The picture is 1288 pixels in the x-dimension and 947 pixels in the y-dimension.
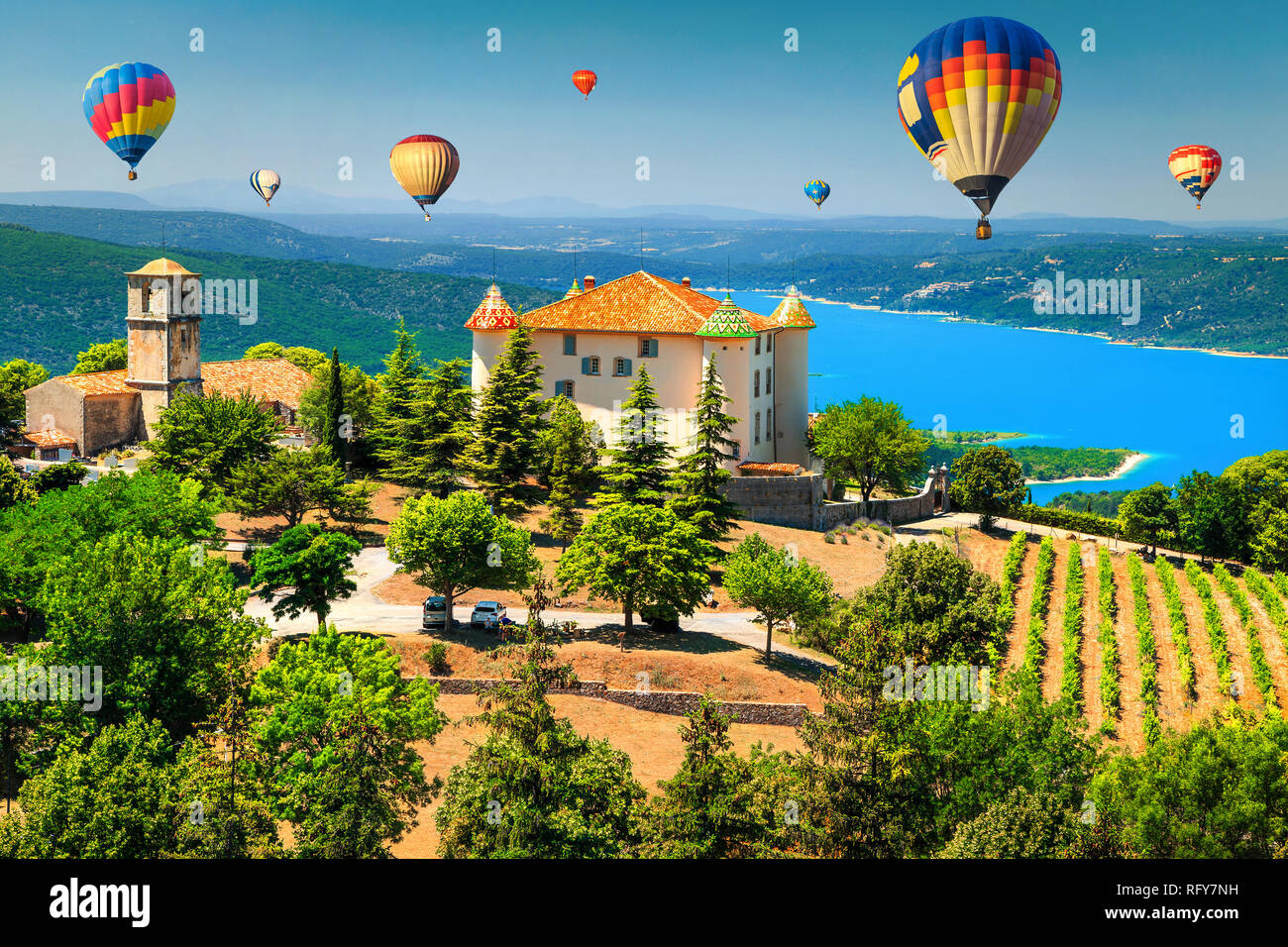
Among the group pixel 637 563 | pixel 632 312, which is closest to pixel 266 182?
pixel 632 312

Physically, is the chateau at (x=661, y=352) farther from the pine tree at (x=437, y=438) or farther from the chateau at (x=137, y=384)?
the chateau at (x=137, y=384)

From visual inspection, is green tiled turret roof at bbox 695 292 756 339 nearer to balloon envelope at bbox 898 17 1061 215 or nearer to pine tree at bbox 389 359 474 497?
pine tree at bbox 389 359 474 497

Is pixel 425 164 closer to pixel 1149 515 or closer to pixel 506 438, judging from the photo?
pixel 506 438

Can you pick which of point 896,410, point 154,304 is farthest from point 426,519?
point 896,410

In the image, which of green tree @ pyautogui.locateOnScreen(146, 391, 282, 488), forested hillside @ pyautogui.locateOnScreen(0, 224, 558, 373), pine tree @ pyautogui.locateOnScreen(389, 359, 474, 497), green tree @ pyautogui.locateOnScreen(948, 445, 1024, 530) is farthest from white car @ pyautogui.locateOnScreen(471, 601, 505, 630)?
forested hillside @ pyautogui.locateOnScreen(0, 224, 558, 373)
